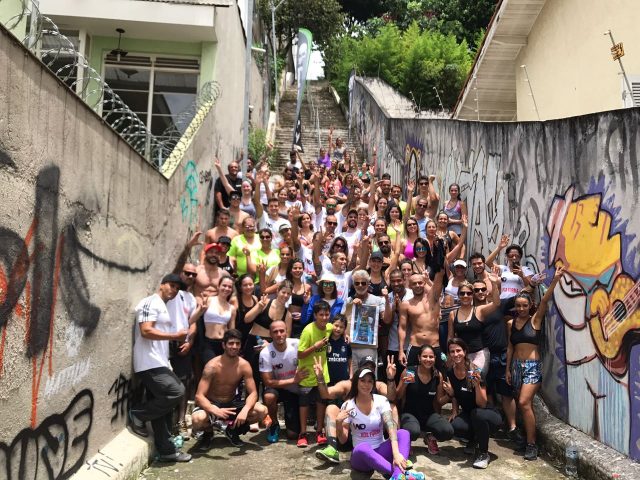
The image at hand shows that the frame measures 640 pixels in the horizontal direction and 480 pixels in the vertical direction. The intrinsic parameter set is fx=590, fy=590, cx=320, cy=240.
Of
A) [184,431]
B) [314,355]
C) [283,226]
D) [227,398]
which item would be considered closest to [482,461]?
[314,355]

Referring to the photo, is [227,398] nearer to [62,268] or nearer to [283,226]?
[62,268]

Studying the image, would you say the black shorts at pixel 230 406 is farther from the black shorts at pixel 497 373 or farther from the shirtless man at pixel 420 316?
the black shorts at pixel 497 373

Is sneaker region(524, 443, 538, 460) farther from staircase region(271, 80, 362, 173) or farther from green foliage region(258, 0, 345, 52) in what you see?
green foliage region(258, 0, 345, 52)

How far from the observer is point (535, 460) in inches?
249

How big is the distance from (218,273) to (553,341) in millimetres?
4118

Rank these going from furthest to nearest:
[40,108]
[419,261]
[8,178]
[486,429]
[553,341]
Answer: [419,261], [553,341], [486,429], [40,108], [8,178]

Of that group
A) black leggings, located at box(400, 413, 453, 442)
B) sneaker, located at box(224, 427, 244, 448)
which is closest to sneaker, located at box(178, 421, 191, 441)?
sneaker, located at box(224, 427, 244, 448)

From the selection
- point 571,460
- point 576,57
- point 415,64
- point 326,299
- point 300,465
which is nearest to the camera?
point 571,460

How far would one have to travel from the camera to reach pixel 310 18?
107ft

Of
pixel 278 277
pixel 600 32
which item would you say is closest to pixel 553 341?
pixel 278 277

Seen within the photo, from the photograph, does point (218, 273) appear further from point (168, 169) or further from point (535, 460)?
point (535, 460)

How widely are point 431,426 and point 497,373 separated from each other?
104 cm

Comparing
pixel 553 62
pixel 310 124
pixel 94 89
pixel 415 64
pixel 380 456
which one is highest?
pixel 415 64

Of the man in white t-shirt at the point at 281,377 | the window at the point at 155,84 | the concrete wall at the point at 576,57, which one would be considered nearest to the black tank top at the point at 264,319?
the man in white t-shirt at the point at 281,377
